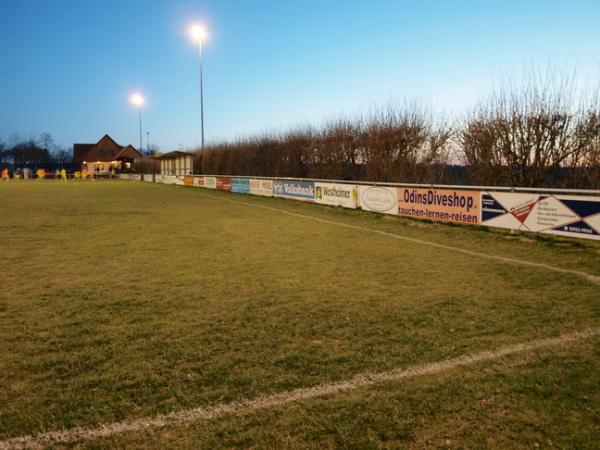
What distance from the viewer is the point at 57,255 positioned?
935 cm

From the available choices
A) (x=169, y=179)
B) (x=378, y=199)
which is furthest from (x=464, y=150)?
(x=169, y=179)

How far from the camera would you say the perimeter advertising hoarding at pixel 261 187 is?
27.2 metres

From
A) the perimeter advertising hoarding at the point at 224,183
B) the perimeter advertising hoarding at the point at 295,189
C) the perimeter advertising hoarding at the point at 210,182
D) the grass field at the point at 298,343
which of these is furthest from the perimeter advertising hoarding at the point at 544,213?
the perimeter advertising hoarding at the point at 210,182

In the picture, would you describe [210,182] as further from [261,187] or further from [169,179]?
[169,179]

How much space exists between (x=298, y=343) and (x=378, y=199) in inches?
521

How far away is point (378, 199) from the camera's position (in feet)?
56.7

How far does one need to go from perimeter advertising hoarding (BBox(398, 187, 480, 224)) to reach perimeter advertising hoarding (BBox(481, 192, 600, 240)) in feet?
1.40

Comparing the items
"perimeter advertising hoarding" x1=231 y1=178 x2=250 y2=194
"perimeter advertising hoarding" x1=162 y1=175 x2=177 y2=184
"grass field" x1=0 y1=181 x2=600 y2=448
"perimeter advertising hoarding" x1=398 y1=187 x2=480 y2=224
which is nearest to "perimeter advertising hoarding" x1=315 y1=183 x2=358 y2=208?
"perimeter advertising hoarding" x1=398 y1=187 x2=480 y2=224

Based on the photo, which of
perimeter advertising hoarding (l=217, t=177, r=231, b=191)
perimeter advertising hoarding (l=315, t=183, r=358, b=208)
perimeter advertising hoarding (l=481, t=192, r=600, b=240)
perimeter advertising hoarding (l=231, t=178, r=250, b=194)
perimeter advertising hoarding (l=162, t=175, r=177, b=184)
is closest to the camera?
perimeter advertising hoarding (l=481, t=192, r=600, b=240)

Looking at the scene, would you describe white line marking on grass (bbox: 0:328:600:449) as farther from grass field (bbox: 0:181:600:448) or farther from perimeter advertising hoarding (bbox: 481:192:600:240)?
perimeter advertising hoarding (bbox: 481:192:600:240)

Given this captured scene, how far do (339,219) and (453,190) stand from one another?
4.05 metres

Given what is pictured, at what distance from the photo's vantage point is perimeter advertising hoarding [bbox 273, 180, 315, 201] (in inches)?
886

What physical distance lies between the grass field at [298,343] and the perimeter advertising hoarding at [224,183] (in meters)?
24.0

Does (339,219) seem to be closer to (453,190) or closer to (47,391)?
(453,190)
